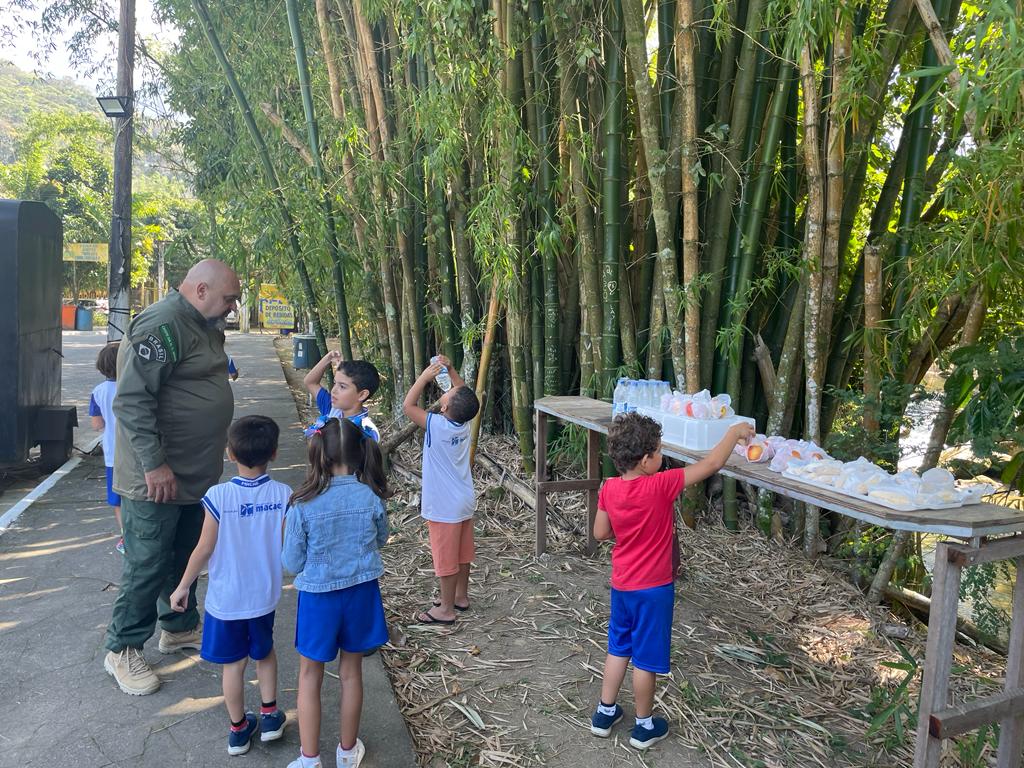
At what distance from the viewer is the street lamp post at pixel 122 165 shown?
7430 millimetres

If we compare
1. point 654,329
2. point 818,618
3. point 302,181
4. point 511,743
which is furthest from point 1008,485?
point 302,181

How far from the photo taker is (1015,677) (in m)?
2.20

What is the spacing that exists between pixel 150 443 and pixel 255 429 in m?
0.51

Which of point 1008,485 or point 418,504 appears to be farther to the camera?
point 418,504

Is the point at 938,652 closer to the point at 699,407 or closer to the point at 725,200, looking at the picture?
the point at 699,407

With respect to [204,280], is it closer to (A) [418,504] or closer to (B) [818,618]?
(A) [418,504]

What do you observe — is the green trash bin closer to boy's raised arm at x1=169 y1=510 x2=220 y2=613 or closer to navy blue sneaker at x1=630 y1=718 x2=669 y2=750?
boy's raised arm at x1=169 y1=510 x2=220 y2=613

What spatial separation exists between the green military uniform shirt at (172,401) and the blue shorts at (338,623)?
34.4 inches

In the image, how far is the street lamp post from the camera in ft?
24.4

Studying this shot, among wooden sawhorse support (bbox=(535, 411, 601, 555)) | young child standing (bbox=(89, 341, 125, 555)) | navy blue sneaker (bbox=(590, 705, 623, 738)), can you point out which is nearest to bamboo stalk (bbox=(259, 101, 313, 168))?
young child standing (bbox=(89, 341, 125, 555))

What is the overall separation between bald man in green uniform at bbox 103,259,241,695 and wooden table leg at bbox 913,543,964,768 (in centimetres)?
245

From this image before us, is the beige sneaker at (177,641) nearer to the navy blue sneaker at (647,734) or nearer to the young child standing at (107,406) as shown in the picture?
the young child standing at (107,406)

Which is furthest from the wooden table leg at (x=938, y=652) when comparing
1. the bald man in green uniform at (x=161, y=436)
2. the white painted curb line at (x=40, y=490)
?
the white painted curb line at (x=40, y=490)

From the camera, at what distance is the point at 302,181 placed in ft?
16.7
